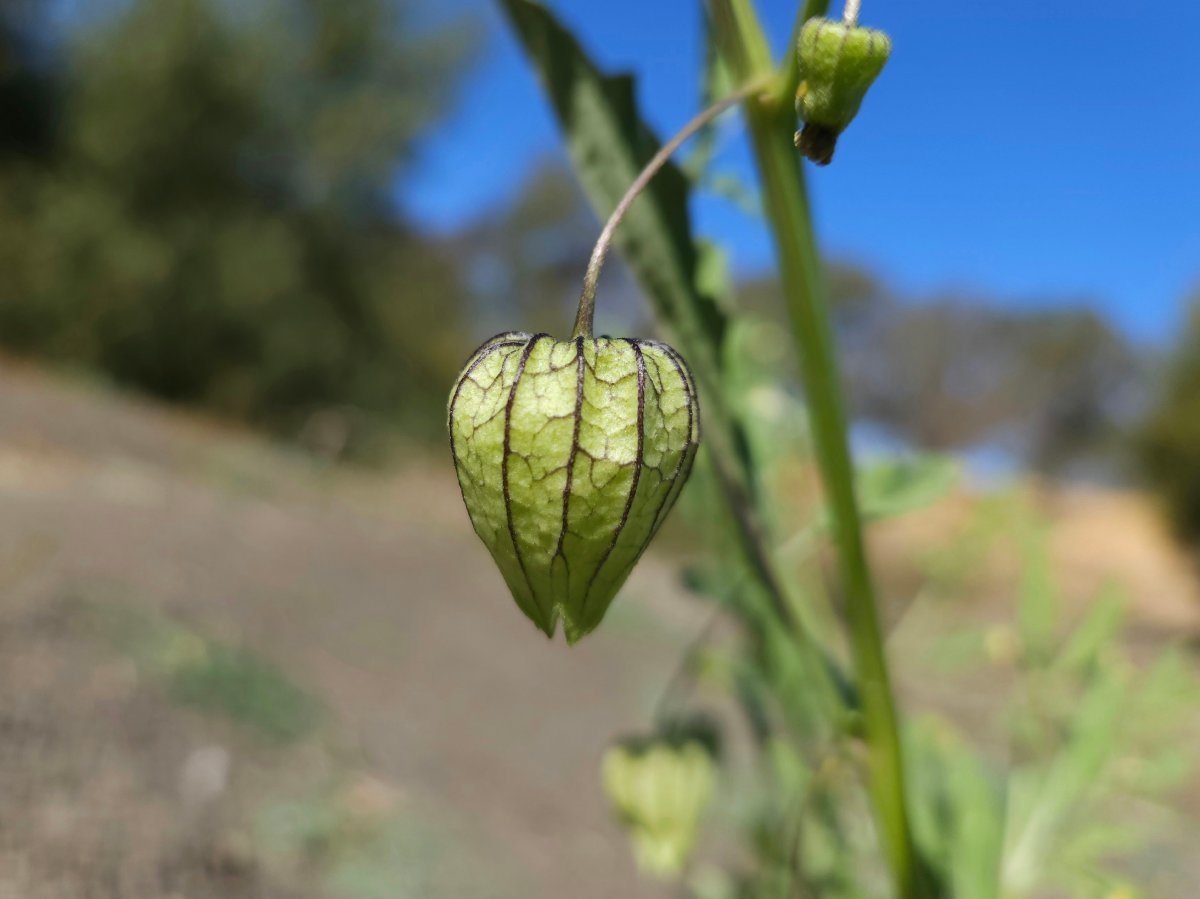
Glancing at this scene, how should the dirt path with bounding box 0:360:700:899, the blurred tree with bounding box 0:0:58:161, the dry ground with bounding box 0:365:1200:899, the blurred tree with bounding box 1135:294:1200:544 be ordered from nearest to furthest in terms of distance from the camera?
1. the dry ground with bounding box 0:365:1200:899
2. the dirt path with bounding box 0:360:700:899
3. the blurred tree with bounding box 1135:294:1200:544
4. the blurred tree with bounding box 0:0:58:161

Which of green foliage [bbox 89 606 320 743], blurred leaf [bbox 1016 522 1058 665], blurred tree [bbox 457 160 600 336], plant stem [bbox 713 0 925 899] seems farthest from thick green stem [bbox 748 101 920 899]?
blurred tree [bbox 457 160 600 336]

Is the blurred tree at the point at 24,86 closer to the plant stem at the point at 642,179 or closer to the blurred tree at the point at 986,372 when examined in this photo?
the blurred tree at the point at 986,372

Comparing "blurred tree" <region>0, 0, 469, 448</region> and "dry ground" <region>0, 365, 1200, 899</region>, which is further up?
"blurred tree" <region>0, 0, 469, 448</region>

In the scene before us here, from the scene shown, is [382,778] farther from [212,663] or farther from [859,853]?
[859,853]

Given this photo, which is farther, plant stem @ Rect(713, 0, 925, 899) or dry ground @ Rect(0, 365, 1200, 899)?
dry ground @ Rect(0, 365, 1200, 899)

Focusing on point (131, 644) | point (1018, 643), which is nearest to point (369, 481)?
point (131, 644)

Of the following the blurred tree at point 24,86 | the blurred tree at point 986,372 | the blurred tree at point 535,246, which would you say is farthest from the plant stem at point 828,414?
the blurred tree at point 986,372

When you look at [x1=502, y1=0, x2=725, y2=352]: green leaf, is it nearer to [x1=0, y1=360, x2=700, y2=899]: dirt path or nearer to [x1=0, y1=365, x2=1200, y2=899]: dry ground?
[x1=0, y1=365, x2=1200, y2=899]: dry ground
